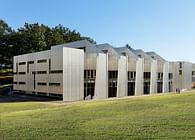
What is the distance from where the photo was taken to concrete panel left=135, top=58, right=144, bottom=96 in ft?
160

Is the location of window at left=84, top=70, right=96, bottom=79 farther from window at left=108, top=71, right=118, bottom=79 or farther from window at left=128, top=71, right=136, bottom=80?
window at left=128, top=71, right=136, bottom=80

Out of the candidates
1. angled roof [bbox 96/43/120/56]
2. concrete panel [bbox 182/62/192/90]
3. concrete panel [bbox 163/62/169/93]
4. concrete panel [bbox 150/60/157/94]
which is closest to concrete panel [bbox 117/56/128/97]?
angled roof [bbox 96/43/120/56]

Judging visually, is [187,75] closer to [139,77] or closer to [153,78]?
[153,78]

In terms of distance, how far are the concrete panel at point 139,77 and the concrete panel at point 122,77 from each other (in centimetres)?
312

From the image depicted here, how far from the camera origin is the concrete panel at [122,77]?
149ft

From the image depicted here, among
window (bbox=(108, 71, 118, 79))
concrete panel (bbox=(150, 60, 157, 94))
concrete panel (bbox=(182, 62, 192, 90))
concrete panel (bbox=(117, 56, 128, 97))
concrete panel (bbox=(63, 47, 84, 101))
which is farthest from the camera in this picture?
concrete panel (bbox=(182, 62, 192, 90))

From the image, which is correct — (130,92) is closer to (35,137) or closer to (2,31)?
(35,137)

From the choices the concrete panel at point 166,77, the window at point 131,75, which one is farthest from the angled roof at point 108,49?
the concrete panel at point 166,77

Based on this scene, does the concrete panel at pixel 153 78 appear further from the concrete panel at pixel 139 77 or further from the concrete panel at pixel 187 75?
the concrete panel at pixel 187 75

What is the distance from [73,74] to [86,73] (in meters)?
3.31

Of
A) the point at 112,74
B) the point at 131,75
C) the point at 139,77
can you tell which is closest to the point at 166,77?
the point at 139,77

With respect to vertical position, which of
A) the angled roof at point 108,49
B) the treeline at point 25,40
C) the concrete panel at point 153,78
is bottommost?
the concrete panel at point 153,78

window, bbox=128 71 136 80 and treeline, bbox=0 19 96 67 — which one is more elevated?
treeline, bbox=0 19 96 67

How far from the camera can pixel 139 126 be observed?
11.9 m
